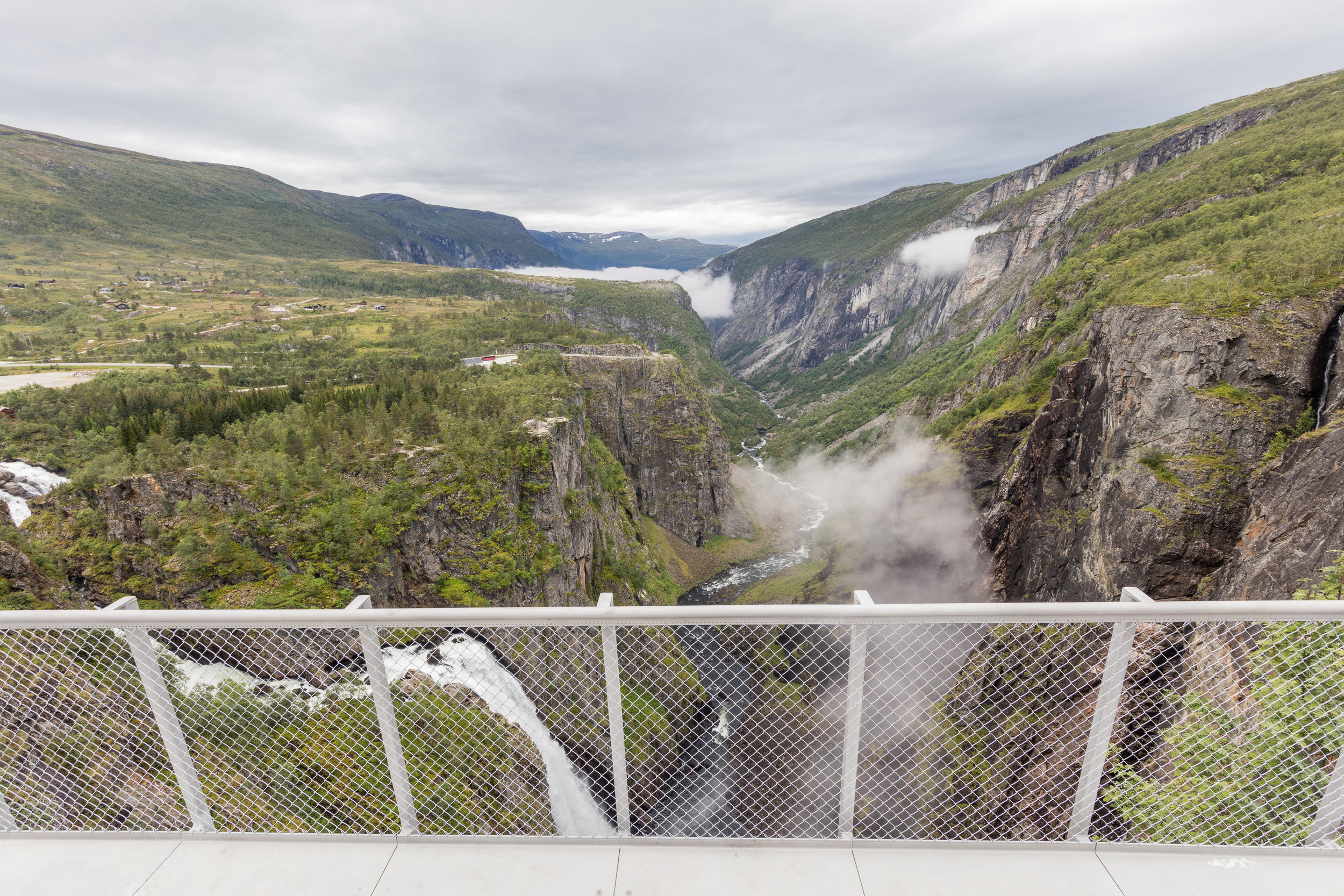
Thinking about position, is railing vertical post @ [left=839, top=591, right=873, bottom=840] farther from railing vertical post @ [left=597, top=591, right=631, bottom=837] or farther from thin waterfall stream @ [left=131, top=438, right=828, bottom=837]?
railing vertical post @ [left=597, top=591, right=631, bottom=837]

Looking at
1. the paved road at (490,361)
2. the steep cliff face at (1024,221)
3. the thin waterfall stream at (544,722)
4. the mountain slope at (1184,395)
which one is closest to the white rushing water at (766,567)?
the thin waterfall stream at (544,722)

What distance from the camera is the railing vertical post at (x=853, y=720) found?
4594mm

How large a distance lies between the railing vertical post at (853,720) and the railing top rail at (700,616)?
16 centimetres

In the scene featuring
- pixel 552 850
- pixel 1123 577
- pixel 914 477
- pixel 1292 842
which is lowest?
pixel 914 477

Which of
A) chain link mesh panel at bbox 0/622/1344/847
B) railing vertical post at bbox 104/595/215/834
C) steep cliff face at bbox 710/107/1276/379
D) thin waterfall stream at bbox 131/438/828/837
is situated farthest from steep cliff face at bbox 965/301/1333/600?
steep cliff face at bbox 710/107/1276/379

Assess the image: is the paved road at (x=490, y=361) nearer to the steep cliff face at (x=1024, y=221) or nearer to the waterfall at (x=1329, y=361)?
the waterfall at (x=1329, y=361)

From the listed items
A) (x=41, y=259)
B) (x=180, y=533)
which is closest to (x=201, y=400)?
(x=180, y=533)

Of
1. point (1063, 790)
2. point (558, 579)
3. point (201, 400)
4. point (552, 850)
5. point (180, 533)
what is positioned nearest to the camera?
point (552, 850)

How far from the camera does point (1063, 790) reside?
22.7 feet

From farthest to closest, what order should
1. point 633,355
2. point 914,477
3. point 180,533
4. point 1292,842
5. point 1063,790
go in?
1. point 633,355
2. point 914,477
3. point 180,533
4. point 1063,790
5. point 1292,842

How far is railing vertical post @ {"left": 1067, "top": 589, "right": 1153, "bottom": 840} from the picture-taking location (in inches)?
176

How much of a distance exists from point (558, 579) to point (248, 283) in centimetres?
14567

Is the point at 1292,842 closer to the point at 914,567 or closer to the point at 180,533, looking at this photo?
the point at 180,533

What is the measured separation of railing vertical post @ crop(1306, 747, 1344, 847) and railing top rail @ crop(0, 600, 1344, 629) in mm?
1589
